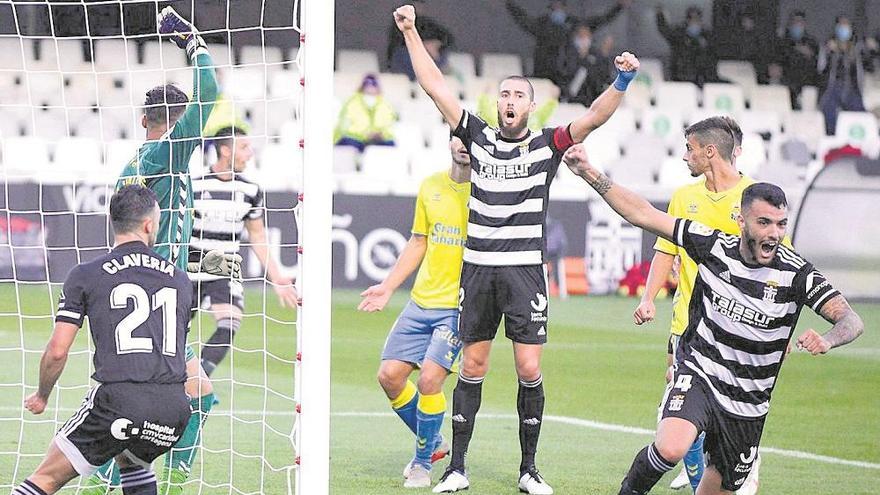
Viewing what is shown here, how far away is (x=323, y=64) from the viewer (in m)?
5.36

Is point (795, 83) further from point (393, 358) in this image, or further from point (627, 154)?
point (393, 358)

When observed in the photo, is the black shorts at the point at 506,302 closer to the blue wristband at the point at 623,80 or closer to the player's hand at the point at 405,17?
the blue wristband at the point at 623,80

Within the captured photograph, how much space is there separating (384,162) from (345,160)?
1.77 ft

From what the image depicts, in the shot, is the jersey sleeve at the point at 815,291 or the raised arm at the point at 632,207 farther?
the raised arm at the point at 632,207

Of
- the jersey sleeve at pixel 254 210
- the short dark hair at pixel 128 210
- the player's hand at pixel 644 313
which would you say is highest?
the short dark hair at pixel 128 210

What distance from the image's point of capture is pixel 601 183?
5.82 meters

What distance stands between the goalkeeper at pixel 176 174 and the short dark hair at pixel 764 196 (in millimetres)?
2446

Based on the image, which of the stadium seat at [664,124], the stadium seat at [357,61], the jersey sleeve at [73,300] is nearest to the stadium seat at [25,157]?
the stadium seat at [357,61]

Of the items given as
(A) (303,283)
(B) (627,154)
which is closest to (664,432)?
(A) (303,283)

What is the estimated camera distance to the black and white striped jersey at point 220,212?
8383 mm

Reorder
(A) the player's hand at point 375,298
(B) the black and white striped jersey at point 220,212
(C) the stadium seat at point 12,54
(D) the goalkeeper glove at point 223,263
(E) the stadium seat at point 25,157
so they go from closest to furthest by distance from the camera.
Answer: (D) the goalkeeper glove at point 223,263 → (A) the player's hand at point 375,298 → (B) the black and white striped jersey at point 220,212 → (E) the stadium seat at point 25,157 → (C) the stadium seat at point 12,54

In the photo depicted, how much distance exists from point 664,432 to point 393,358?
220 centimetres

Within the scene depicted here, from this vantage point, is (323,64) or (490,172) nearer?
(323,64)

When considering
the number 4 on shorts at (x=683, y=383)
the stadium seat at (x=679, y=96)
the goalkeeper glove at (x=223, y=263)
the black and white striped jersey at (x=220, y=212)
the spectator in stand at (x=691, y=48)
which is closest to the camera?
the number 4 on shorts at (x=683, y=383)
